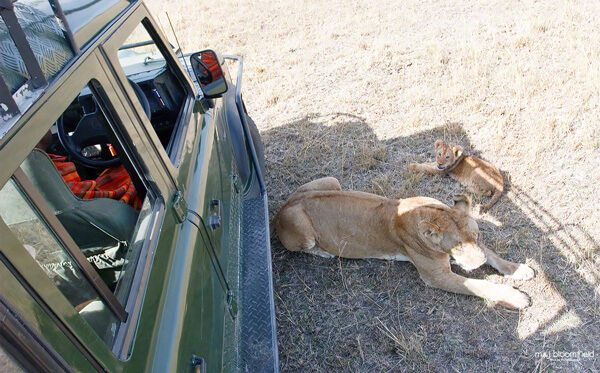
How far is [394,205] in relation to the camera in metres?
3.50

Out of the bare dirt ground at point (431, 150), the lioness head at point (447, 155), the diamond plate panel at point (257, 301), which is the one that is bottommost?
the bare dirt ground at point (431, 150)

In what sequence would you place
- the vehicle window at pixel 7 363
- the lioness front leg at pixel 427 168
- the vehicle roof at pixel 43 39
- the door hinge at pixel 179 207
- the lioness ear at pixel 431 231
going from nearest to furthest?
1. the vehicle window at pixel 7 363
2. the vehicle roof at pixel 43 39
3. the door hinge at pixel 179 207
4. the lioness ear at pixel 431 231
5. the lioness front leg at pixel 427 168

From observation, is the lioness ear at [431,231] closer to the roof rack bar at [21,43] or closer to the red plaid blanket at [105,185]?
the red plaid blanket at [105,185]

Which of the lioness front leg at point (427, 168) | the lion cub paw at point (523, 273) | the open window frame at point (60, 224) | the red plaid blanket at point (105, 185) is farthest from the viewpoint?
the lioness front leg at point (427, 168)

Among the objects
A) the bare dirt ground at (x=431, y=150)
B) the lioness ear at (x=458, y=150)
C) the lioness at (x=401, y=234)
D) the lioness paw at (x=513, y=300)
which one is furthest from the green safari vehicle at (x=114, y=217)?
the lioness ear at (x=458, y=150)

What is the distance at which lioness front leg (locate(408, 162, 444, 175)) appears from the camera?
14.2ft

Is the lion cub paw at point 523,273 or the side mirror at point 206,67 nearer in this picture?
the side mirror at point 206,67

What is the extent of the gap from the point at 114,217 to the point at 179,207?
25 centimetres

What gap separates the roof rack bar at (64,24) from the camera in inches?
52.6

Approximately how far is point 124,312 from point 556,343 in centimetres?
264

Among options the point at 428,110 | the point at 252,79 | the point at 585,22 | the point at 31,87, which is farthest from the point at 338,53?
the point at 31,87

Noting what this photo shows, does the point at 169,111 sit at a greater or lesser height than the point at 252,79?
greater

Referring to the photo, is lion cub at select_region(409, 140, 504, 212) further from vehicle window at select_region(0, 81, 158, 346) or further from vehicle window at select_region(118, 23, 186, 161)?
vehicle window at select_region(0, 81, 158, 346)

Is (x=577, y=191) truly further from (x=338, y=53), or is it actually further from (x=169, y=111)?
(x=338, y=53)
